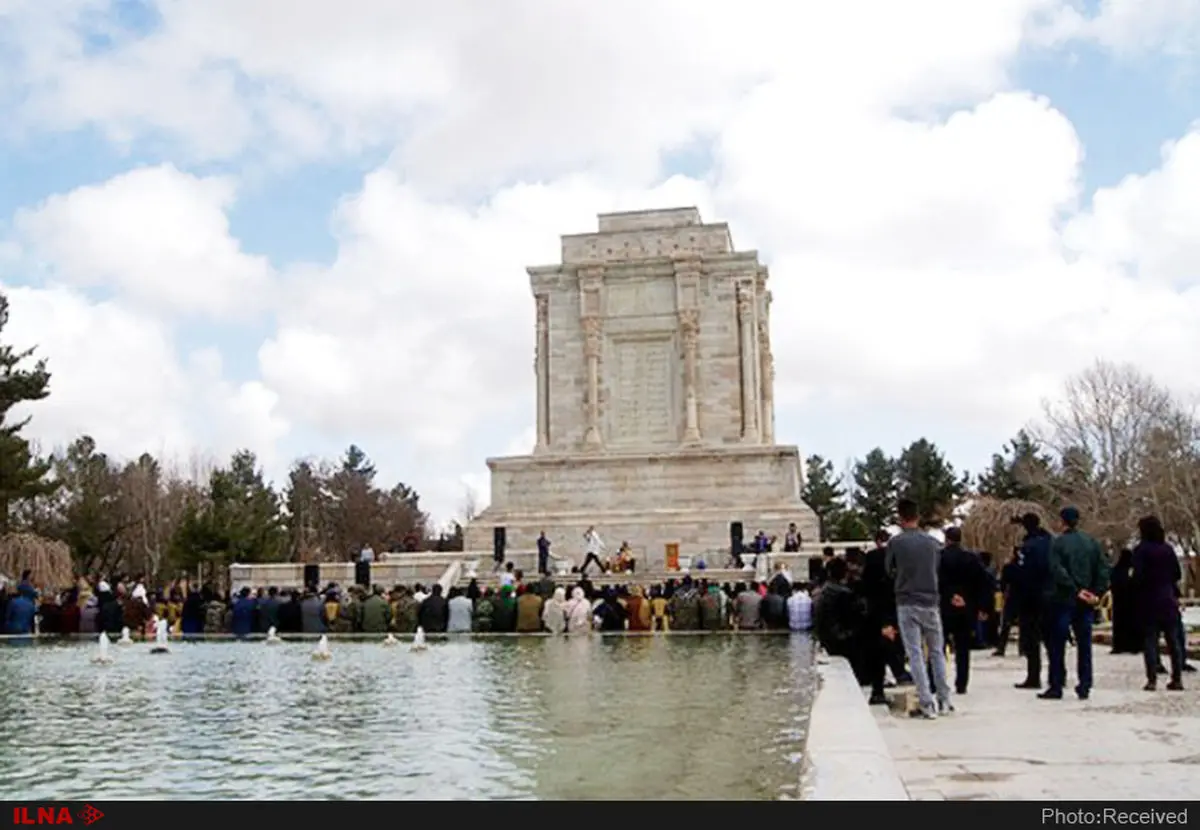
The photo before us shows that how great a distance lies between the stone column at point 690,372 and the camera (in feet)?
138

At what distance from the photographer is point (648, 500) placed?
4062cm

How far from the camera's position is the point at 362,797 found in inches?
266

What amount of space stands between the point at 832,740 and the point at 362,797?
8.21ft

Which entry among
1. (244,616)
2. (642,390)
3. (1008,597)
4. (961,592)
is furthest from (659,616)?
(642,390)

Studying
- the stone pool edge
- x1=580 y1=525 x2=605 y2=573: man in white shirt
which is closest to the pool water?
the stone pool edge

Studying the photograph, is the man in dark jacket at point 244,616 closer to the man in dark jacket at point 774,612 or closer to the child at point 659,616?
the child at point 659,616

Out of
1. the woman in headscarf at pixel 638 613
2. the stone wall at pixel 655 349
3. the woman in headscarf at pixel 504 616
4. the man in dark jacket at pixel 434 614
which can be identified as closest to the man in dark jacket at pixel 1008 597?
the woman in headscarf at pixel 638 613

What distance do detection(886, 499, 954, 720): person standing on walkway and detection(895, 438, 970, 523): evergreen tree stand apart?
184 feet

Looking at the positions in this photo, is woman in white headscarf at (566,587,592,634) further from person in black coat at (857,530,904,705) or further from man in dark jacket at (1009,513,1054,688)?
person in black coat at (857,530,904,705)

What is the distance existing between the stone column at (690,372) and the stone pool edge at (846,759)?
33.7 meters

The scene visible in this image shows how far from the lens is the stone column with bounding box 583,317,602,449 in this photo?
140 ft

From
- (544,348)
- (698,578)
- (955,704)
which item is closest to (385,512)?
(544,348)
